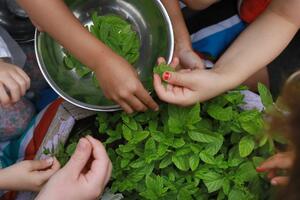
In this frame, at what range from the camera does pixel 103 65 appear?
3.23 ft

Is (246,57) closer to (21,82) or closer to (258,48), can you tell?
(258,48)

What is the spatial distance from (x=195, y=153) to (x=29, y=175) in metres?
0.36

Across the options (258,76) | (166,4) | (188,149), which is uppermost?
(166,4)

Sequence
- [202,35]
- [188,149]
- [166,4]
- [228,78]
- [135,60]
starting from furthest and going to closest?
[202,35], [166,4], [135,60], [228,78], [188,149]

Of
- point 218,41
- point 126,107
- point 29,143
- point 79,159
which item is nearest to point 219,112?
point 126,107

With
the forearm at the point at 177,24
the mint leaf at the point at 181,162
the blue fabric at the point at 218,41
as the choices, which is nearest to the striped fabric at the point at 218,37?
the blue fabric at the point at 218,41

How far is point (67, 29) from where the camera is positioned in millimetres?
1000

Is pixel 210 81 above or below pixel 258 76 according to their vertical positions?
above

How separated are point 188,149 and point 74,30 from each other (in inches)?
13.6

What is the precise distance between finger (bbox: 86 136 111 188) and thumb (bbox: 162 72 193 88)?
0.19 metres

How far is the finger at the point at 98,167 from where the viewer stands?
2.91 feet

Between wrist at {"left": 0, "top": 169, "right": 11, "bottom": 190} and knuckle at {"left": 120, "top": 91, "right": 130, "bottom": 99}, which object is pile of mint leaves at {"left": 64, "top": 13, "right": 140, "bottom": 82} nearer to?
knuckle at {"left": 120, "top": 91, "right": 130, "bottom": 99}

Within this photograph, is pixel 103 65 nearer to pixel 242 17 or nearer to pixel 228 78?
pixel 228 78

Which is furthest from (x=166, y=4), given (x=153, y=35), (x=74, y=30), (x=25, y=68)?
(x=25, y=68)
